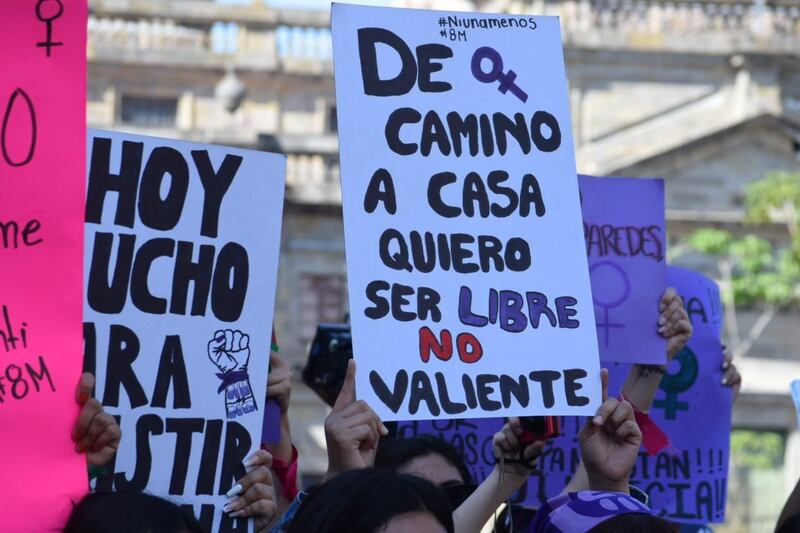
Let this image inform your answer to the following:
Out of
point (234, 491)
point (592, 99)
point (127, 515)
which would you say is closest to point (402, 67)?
point (234, 491)

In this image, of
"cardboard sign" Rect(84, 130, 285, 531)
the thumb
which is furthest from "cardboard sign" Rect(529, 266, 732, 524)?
"cardboard sign" Rect(84, 130, 285, 531)

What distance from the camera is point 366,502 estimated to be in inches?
140

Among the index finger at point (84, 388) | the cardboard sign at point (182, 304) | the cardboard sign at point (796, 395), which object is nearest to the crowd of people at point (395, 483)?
the index finger at point (84, 388)

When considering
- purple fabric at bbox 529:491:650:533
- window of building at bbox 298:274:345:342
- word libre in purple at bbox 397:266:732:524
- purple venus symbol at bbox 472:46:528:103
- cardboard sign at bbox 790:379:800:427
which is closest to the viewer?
purple fabric at bbox 529:491:650:533

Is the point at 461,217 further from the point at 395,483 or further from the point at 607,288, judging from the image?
the point at 395,483

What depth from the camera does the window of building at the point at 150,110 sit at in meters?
26.9

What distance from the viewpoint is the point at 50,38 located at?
396 cm

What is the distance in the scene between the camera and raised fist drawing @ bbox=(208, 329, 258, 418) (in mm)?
4383

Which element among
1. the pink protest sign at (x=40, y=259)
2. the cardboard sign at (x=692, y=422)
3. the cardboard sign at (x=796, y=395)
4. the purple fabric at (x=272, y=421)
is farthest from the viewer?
the cardboard sign at (x=692, y=422)

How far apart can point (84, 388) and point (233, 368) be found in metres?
0.62

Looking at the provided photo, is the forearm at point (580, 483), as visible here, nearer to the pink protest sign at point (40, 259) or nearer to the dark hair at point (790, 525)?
the dark hair at point (790, 525)

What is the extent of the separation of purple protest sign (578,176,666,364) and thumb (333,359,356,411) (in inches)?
51.2

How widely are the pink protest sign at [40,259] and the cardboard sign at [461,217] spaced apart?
87 centimetres

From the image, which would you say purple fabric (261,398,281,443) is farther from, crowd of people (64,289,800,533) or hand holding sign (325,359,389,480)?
hand holding sign (325,359,389,480)
